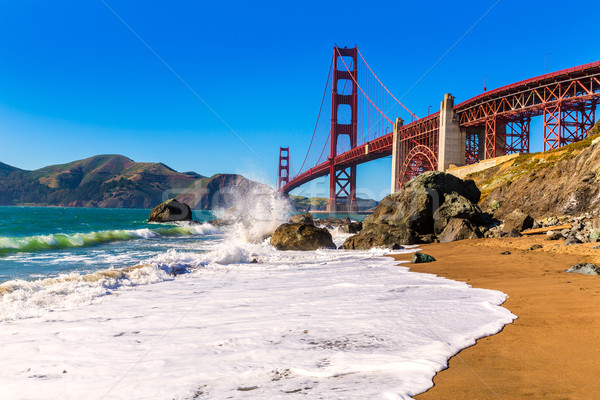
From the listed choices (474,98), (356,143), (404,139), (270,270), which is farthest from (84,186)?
(270,270)

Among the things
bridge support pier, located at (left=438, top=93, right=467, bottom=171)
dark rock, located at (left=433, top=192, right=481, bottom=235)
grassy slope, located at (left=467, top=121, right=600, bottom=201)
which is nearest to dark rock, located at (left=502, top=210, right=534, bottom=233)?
dark rock, located at (left=433, top=192, right=481, bottom=235)

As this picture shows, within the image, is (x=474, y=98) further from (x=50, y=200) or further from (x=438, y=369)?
(x=50, y=200)

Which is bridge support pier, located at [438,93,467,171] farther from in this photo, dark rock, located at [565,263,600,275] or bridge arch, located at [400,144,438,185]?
dark rock, located at [565,263,600,275]

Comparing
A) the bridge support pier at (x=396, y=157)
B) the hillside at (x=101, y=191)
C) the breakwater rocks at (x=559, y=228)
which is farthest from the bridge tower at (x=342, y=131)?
the hillside at (x=101, y=191)

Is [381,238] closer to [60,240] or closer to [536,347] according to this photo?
[536,347]

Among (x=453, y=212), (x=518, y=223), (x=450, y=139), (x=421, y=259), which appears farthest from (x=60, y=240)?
(x=450, y=139)

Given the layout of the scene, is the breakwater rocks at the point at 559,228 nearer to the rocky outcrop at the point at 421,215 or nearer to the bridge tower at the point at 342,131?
the rocky outcrop at the point at 421,215
